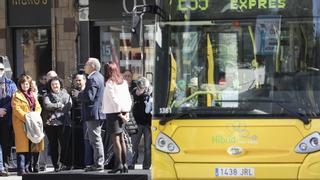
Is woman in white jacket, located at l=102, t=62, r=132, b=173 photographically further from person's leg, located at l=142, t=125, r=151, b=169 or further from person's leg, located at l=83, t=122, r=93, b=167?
person's leg, located at l=142, t=125, r=151, b=169

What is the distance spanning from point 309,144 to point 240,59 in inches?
45.6

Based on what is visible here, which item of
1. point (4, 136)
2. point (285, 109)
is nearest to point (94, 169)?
point (4, 136)

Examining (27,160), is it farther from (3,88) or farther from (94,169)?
(94,169)

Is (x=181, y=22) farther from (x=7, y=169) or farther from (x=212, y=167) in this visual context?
(x=7, y=169)

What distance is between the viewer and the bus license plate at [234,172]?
22.1 feet

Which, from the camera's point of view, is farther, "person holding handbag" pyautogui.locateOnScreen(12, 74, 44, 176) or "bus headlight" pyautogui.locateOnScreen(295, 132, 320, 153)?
"person holding handbag" pyautogui.locateOnScreen(12, 74, 44, 176)

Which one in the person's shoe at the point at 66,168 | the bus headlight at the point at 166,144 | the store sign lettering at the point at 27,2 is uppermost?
the store sign lettering at the point at 27,2

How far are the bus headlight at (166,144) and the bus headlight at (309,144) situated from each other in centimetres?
129

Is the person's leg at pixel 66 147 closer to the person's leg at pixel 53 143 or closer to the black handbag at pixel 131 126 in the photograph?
the person's leg at pixel 53 143

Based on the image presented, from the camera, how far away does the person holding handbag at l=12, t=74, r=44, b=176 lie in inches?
396

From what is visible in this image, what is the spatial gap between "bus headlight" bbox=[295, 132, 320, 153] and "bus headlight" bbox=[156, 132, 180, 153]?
129 cm

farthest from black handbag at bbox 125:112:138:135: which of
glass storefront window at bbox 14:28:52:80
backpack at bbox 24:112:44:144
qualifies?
glass storefront window at bbox 14:28:52:80

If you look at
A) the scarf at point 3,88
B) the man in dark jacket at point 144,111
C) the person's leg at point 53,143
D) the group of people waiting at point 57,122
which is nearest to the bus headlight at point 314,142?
the group of people waiting at point 57,122

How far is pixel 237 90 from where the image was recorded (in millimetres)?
6887
